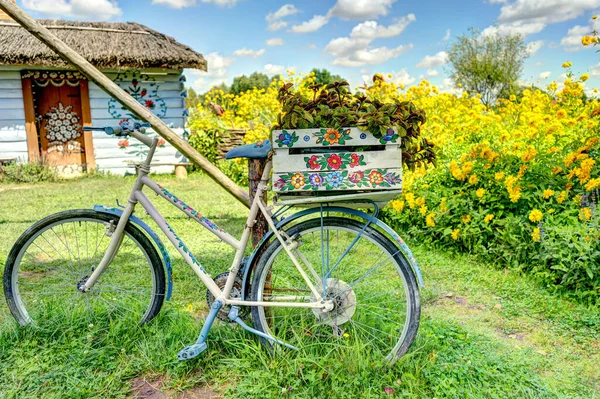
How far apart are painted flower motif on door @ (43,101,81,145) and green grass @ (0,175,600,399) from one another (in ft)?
24.3

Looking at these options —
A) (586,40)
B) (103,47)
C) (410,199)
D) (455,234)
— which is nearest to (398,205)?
(410,199)

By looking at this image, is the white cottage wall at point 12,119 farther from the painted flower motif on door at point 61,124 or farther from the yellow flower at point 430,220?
the yellow flower at point 430,220

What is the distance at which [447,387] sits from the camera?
2.10m

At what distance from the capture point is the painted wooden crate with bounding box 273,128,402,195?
2.04 m

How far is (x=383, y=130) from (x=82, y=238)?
3.71 metres

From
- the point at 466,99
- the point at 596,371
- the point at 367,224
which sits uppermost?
the point at 466,99

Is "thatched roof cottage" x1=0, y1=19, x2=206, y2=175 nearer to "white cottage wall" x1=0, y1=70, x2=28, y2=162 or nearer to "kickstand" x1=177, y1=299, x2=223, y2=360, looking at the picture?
"white cottage wall" x1=0, y1=70, x2=28, y2=162

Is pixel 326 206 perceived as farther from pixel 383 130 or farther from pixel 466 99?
pixel 466 99

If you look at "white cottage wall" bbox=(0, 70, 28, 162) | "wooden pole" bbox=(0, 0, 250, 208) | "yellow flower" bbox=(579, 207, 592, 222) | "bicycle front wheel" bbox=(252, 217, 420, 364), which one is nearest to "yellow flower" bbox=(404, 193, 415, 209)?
"yellow flower" bbox=(579, 207, 592, 222)

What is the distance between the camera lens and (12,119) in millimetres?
9250

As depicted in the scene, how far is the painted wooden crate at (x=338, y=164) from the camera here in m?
2.04

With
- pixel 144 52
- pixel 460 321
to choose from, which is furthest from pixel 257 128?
pixel 460 321

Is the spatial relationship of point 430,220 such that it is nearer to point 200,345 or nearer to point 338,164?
point 338,164

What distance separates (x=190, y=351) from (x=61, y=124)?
28.9 feet
